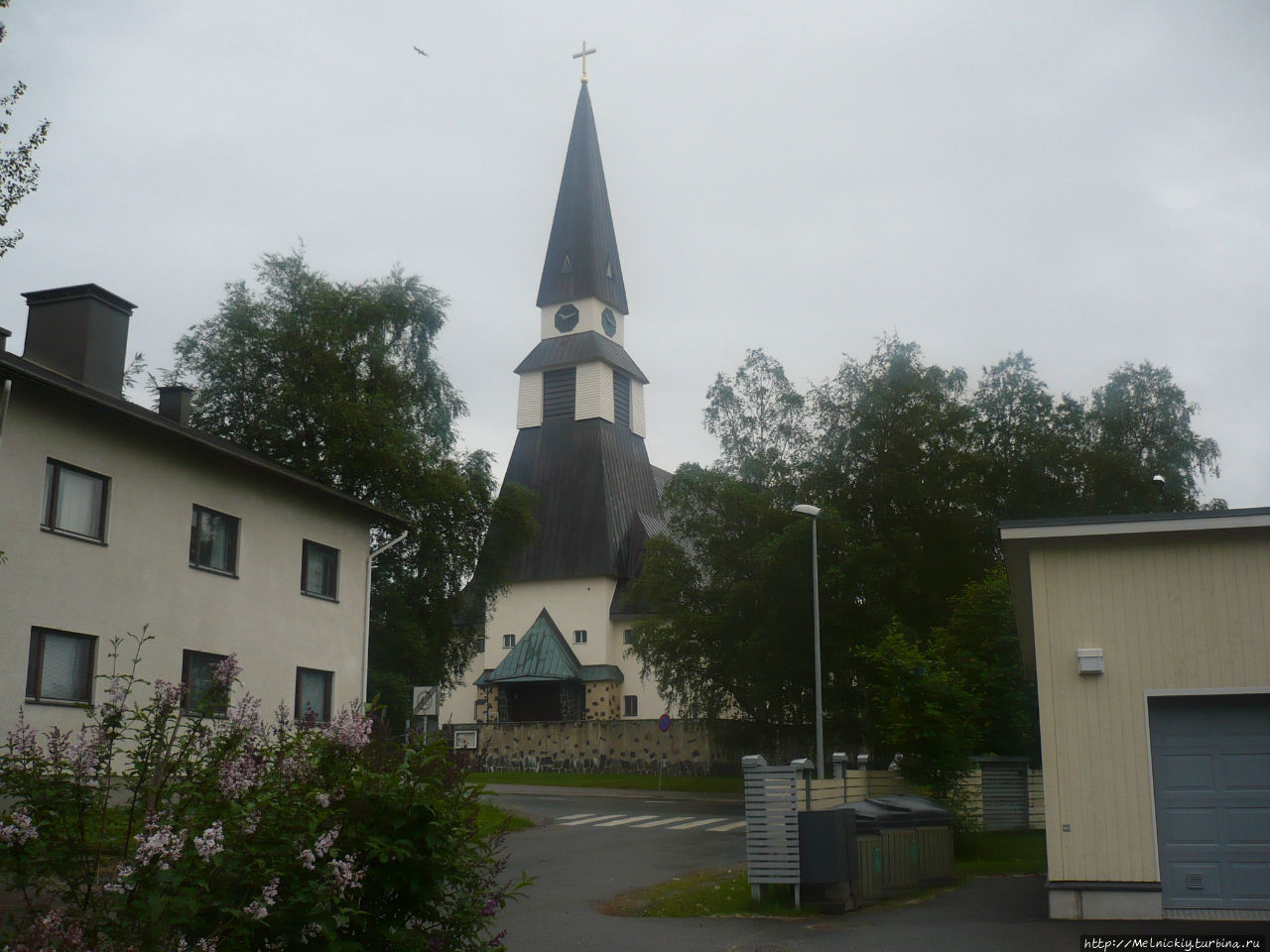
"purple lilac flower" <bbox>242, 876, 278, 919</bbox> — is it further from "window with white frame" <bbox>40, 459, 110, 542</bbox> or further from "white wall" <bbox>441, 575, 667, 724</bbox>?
"white wall" <bbox>441, 575, 667, 724</bbox>

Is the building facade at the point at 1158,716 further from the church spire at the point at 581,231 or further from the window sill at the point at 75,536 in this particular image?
the church spire at the point at 581,231

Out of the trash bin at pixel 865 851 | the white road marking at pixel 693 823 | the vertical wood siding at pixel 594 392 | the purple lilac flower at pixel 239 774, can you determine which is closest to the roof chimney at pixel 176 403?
the white road marking at pixel 693 823

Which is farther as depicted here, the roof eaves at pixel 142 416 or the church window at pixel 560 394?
the church window at pixel 560 394

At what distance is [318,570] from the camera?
26.5 metres

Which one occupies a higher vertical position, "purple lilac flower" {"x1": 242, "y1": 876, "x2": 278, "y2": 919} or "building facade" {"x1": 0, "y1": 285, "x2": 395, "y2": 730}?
"building facade" {"x1": 0, "y1": 285, "x2": 395, "y2": 730}

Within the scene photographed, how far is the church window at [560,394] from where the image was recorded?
6694 cm

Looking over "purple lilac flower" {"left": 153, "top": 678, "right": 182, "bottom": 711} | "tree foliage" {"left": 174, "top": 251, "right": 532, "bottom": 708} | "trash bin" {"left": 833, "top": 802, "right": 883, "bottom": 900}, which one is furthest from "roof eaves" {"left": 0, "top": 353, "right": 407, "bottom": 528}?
"purple lilac flower" {"left": 153, "top": 678, "right": 182, "bottom": 711}

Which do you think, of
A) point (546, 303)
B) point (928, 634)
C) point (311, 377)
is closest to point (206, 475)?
point (311, 377)

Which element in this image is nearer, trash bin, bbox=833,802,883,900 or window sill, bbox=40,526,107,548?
trash bin, bbox=833,802,883,900

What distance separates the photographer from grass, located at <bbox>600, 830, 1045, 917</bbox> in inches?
566

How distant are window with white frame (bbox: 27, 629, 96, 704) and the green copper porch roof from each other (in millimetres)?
40571

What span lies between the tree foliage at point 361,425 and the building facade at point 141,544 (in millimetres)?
6583

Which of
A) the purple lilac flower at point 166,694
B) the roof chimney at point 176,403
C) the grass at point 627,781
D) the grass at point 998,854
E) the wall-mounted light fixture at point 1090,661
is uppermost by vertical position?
the roof chimney at point 176,403

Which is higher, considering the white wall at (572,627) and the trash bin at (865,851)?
the white wall at (572,627)
